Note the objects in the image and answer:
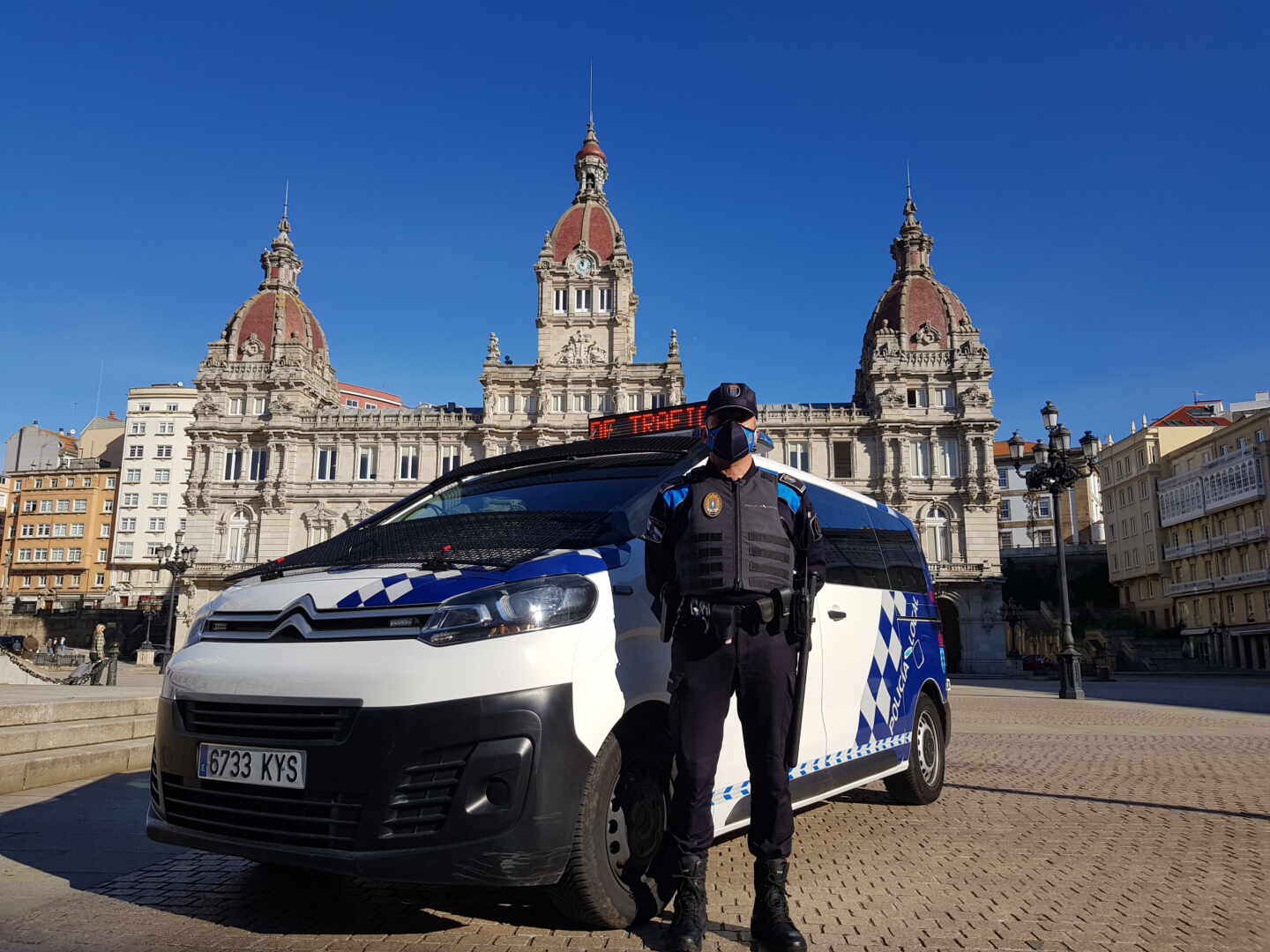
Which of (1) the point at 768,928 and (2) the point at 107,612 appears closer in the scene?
(1) the point at 768,928

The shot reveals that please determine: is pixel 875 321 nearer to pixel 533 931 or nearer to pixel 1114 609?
pixel 1114 609

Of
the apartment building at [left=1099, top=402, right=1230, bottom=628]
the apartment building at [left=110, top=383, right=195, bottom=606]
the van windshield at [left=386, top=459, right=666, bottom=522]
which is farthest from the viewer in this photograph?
the apartment building at [left=110, top=383, right=195, bottom=606]

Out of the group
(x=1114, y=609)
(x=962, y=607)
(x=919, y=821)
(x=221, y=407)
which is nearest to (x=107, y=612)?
(x=221, y=407)

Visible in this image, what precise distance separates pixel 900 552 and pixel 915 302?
50.7 meters

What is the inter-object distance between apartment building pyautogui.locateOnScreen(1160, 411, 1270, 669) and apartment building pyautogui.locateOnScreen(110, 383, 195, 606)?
251ft

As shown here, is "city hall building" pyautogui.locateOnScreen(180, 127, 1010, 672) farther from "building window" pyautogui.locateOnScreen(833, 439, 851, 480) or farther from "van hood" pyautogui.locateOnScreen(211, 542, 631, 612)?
"van hood" pyautogui.locateOnScreen(211, 542, 631, 612)

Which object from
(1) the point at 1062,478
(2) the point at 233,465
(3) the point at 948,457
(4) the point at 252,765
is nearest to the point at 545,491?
(4) the point at 252,765

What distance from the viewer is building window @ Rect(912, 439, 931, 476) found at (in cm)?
4888

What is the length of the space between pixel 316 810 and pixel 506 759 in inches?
29.0

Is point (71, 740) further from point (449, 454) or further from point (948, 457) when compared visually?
point (948, 457)

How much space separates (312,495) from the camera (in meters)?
50.2

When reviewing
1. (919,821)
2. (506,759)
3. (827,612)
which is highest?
(827,612)

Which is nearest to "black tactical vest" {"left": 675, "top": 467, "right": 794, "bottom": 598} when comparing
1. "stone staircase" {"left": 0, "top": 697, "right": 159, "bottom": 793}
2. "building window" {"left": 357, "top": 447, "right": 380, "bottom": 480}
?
"stone staircase" {"left": 0, "top": 697, "right": 159, "bottom": 793}

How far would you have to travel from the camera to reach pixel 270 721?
327cm
